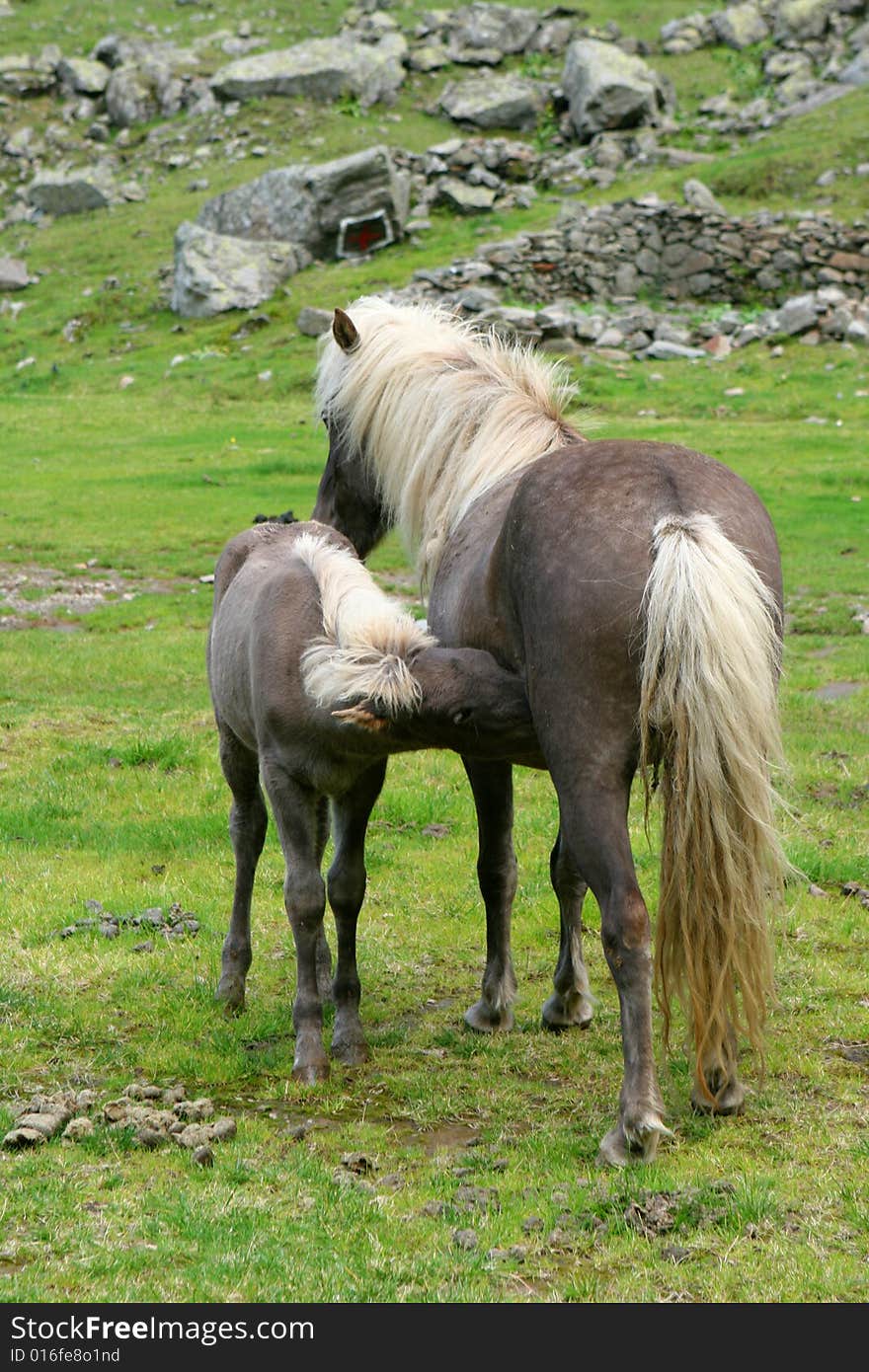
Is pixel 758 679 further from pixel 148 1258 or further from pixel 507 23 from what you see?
pixel 507 23

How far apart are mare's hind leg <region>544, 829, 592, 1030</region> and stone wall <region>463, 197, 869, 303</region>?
2446 centimetres

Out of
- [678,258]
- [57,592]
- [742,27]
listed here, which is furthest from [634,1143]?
[742,27]

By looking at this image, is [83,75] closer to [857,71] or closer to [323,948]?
[857,71]

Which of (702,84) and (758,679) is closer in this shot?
(758,679)

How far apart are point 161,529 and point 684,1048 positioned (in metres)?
14.6

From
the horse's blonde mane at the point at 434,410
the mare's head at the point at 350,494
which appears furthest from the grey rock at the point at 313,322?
the horse's blonde mane at the point at 434,410

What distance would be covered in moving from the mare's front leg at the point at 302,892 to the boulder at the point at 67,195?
39938 mm

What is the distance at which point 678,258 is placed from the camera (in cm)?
3019

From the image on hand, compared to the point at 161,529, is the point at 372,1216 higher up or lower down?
higher up

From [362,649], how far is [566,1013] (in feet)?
7.38

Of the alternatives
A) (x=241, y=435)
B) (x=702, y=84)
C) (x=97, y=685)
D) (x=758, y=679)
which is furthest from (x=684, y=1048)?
(x=702, y=84)

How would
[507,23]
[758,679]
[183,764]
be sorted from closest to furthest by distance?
[758,679] < [183,764] < [507,23]

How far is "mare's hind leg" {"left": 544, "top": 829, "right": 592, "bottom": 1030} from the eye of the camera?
257 inches

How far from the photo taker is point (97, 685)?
13.1 m
